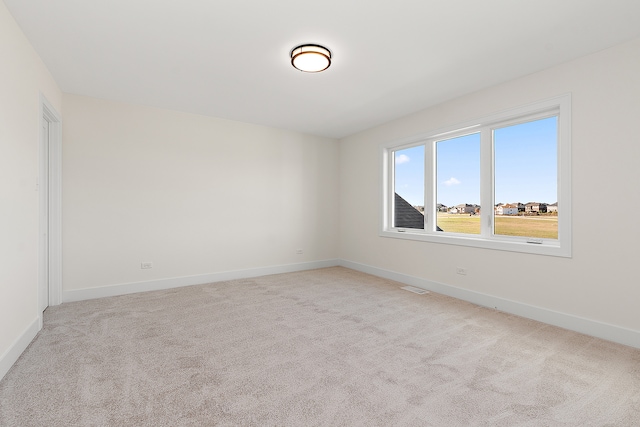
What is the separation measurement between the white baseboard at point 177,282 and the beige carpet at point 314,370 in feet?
0.97

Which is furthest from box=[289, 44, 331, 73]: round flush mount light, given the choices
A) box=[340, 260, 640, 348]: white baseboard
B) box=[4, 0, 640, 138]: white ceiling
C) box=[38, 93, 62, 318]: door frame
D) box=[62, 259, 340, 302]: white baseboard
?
box=[62, 259, 340, 302]: white baseboard

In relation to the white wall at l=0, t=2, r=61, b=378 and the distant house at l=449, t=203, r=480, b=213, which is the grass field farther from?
the white wall at l=0, t=2, r=61, b=378

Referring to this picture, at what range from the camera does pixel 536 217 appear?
11.1 feet

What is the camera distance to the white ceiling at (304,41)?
2215 millimetres

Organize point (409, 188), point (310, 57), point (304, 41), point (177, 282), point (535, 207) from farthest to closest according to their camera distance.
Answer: point (409, 188)
point (177, 282)
point (535, 207)
point (310, 57)
point (304, 41)

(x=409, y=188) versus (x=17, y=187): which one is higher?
(x=409, y=188)

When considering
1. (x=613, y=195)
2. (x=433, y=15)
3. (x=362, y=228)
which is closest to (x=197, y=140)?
(x=362, y=228)

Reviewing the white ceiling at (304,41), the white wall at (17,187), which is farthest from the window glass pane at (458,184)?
the white wall at (17,187)

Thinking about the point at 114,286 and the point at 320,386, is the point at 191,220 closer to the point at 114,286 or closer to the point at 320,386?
the point at 114,286

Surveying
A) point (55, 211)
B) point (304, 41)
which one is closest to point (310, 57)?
point (304, 41)

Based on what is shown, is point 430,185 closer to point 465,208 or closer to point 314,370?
point 465,208

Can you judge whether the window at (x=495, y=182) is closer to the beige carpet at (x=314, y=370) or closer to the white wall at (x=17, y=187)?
the beige carpet at (x=314, y=370)

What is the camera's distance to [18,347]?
2350mm

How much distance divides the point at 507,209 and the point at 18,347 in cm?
500
